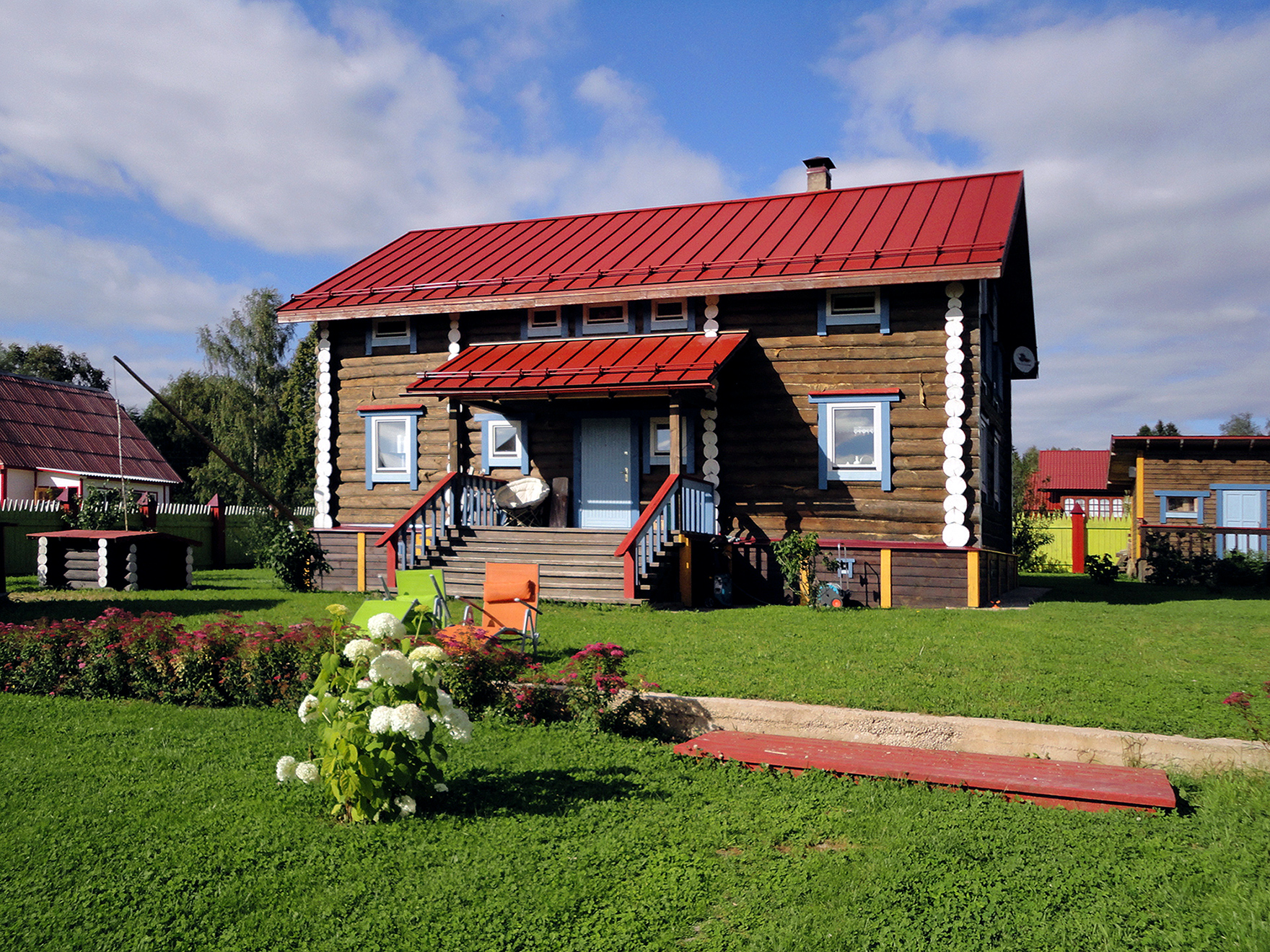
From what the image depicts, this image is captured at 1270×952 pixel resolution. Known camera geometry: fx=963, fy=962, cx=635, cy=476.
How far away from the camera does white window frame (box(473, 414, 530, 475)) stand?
1634cm

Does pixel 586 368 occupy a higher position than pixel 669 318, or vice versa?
pixel 669 318

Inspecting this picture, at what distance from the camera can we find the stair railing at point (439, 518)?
46.3ft

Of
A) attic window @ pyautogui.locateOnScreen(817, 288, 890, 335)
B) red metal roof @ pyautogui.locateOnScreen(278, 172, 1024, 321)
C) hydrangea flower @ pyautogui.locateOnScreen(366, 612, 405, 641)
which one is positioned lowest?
hydrangea flower @ pyautogui.locateOnScreen(366, 612, 405, 641)

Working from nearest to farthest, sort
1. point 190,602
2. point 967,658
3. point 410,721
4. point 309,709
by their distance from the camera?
point 410,721 → point 309,709 → point 967,658 → point 190,602

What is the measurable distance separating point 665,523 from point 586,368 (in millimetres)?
2862

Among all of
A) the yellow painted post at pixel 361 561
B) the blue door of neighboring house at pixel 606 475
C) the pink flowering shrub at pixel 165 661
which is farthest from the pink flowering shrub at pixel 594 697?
the yellow painted post at pixel 361 561

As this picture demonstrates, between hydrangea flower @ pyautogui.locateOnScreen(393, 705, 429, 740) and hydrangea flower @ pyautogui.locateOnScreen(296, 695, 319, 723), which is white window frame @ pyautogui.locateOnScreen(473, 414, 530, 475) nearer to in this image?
hydrangea flower @ pyautogui.locateOnScreen(296, 695, 319, 723)

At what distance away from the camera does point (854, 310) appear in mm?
14633

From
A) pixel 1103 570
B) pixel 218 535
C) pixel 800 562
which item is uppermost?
pixel 218 535

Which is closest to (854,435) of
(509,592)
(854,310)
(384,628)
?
(854,310)

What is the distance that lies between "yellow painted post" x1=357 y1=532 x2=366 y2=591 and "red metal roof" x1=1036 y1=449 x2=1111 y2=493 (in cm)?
3491

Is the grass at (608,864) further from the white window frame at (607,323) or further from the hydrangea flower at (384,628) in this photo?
the white window frame at (607,323)

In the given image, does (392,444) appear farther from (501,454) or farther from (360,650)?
(360,650)

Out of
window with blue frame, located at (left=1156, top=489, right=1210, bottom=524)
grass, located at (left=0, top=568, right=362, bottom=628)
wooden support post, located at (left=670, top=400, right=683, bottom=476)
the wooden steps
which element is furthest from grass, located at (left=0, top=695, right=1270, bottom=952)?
window with blue frame, located at (left=1156, top=489, right=1210, bottom=524)
